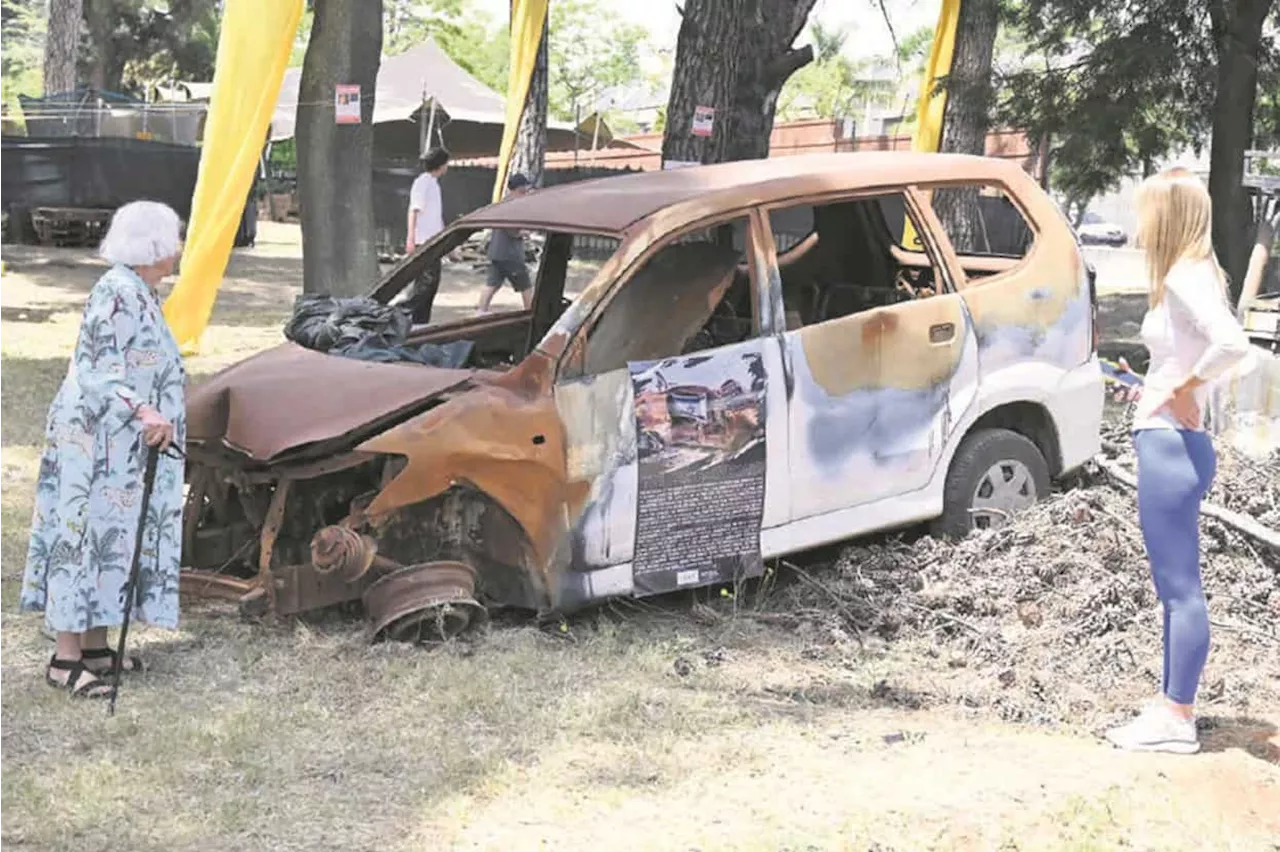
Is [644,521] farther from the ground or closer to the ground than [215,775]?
farther from the ground

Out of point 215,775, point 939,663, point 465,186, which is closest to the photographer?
point 215,775

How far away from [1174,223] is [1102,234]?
43979mm

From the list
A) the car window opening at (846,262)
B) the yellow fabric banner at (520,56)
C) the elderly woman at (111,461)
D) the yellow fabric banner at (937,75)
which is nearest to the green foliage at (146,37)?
the yellow fabric banner at (520,56)

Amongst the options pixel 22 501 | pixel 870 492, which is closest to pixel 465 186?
pixel 22 501

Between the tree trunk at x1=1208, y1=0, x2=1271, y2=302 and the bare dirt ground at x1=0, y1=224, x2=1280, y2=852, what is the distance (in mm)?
8326

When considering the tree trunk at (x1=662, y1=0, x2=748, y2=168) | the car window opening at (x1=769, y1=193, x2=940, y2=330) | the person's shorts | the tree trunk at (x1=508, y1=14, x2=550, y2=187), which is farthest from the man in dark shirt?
the tree trunk at (x1=508, y1=14, x2=550, y2=187)

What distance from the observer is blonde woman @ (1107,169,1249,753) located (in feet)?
14.4

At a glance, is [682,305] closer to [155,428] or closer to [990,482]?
[990,482]

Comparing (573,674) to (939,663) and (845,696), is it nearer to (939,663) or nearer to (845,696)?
(845,696)

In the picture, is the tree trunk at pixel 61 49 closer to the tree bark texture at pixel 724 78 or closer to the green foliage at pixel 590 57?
the tree bark texture at pixel 724 78

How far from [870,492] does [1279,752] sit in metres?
1.99

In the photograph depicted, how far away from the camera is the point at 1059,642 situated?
5512 millimetres

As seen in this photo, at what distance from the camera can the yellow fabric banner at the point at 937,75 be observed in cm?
1470

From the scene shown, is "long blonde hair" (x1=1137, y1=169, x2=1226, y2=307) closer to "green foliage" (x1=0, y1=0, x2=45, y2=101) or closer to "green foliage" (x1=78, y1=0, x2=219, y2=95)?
"green foliage" (x1=78, y1=0, x2=219, y2=95)
